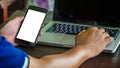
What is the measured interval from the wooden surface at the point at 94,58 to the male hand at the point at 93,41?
45 millimetres

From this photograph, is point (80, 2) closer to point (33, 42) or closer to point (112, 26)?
point (112, 26)

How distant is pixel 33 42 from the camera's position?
38.3 inches

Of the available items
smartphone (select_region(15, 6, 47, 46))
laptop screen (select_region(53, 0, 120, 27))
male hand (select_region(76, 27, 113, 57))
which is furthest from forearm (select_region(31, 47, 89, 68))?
laptop screen (select_region(53, 0, 120, 27))

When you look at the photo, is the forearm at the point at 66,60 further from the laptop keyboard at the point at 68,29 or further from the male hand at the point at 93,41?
the laptop keyboard at the point at 68,29

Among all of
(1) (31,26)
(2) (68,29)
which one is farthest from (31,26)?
(2) (68,29)

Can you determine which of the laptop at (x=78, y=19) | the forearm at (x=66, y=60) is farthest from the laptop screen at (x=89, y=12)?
the forearm at (x=66, y=60)

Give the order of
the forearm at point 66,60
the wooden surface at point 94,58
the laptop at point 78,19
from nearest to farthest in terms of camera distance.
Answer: the forearm at point 66,60
the wooden surface at point 94,58
the laptop at point 78,19

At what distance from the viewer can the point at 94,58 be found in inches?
37.1

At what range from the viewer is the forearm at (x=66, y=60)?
784mm

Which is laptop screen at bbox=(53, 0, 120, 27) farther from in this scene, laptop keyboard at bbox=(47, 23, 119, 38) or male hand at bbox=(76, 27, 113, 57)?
male hand at bbox=(76, 27, 113, 57)

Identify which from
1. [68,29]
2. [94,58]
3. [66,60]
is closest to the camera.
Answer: [66,60]

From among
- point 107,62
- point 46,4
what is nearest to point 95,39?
point 107,62

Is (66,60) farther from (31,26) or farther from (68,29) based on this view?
(68,29)

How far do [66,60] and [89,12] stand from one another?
0.40 metres
